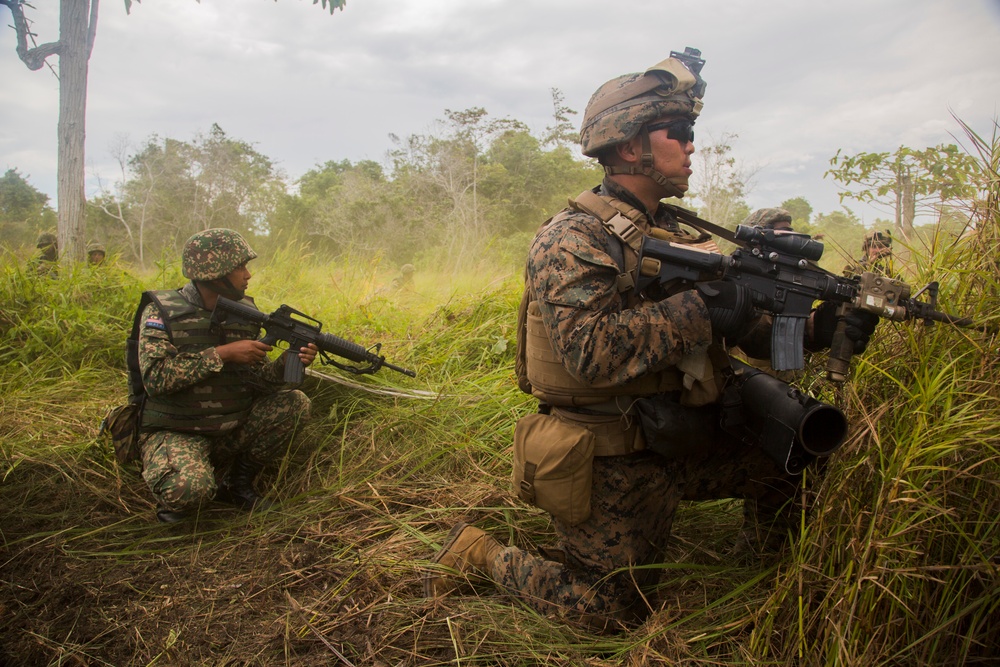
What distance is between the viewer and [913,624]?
1482mm

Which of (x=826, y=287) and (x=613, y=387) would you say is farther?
(x=613, y=387)

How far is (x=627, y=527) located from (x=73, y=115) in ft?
27.5

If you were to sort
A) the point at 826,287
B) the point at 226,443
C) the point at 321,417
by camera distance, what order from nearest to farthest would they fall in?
the point at 826,287 < the point at 226,443 < the point at 321,417

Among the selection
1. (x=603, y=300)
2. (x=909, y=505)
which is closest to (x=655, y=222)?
(x=603, y=300)

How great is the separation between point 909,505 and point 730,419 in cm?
64

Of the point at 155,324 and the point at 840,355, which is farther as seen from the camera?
the point at 155,324

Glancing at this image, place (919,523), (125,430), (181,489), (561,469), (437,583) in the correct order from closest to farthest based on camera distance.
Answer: (919,523) < (561,469) < (437,583) < (181,489) < (125,430)

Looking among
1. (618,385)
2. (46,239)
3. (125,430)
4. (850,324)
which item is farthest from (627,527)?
(46,239)

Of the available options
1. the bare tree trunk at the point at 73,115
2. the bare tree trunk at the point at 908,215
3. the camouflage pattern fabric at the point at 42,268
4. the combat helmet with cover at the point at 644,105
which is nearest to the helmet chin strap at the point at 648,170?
the combat helmet with cover at the point at 644,105

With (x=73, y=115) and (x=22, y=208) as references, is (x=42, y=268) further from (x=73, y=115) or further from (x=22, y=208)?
(x=22, y=208)

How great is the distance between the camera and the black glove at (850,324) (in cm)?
182

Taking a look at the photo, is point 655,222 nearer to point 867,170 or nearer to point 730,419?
point 730,419

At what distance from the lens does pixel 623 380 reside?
76.5 inches

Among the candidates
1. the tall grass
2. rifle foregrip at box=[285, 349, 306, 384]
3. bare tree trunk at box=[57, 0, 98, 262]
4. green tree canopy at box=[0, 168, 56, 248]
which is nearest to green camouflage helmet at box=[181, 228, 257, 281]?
rifle foregrip at box=[285, 349, 306, 384]
